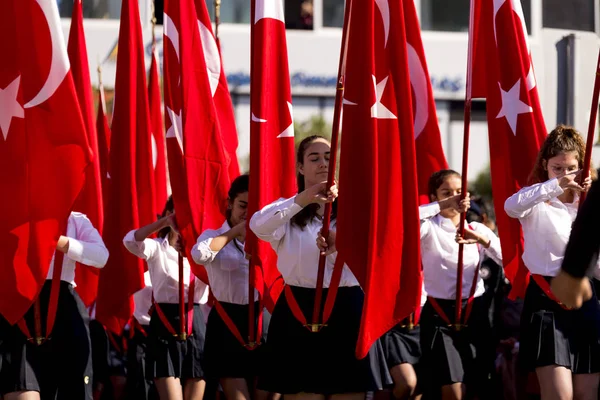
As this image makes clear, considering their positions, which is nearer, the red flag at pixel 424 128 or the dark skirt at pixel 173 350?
the dark skirt at pixel 173 350

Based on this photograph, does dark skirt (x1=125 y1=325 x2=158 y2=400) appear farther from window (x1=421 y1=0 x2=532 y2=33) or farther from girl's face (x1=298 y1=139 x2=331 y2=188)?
window (x1=421 y1=0 x2=532 y2=33)

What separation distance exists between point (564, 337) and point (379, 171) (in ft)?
4.90

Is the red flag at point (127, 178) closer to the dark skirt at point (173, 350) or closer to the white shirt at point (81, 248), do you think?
the dark skirt at point (173, 350)

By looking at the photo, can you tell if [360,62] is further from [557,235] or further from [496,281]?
[496,281]

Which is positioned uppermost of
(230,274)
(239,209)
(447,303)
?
(239,209)

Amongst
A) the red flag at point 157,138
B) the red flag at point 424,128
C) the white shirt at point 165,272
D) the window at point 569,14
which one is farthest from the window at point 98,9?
the red flag at point 424,128

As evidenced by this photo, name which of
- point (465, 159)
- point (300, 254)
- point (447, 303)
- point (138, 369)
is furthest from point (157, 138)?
point (300, 254)

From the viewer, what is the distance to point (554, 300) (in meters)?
7.30

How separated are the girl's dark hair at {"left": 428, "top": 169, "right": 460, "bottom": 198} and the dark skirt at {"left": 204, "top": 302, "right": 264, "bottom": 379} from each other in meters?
1.68

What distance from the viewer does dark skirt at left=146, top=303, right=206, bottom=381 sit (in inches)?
352

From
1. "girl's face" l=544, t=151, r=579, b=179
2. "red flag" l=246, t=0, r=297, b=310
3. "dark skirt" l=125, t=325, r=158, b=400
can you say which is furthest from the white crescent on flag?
"dark skirt" l=125, t=325, r=158, b=400

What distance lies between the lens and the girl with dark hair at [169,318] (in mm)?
8898

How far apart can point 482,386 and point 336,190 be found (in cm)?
350

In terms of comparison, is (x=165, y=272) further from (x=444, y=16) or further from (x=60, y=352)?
(x=444, y=16)
